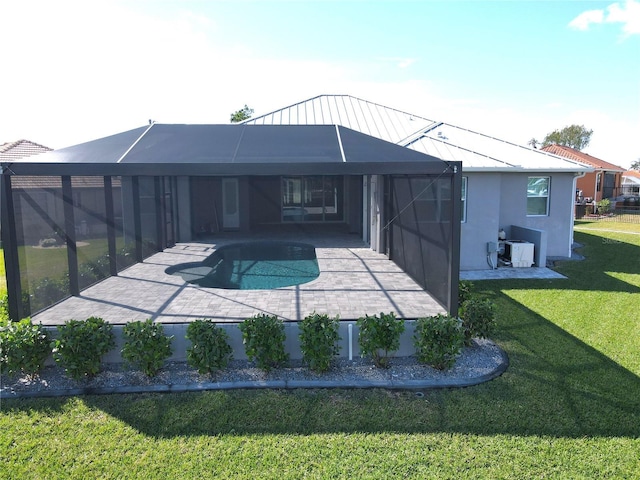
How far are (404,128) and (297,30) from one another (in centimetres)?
535

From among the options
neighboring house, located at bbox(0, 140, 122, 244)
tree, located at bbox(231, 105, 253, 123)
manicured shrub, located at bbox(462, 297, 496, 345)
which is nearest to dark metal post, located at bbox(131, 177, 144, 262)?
neighboring house, located at bbox(0, 140, 122, 244)

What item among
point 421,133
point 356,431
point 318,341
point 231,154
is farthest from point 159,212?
point 356,431

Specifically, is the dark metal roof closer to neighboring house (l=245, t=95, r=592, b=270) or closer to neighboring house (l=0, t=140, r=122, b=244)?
neighboring house (l=0, t=140, r=122, b=244)

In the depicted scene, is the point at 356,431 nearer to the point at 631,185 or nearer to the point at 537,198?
the point at 537,198

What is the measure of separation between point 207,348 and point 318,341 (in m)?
1.40

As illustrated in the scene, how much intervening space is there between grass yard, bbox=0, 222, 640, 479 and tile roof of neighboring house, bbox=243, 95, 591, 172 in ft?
23.4

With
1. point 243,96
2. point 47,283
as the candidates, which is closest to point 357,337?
point 47,283

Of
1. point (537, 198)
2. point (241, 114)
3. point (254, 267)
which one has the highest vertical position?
point (241, 114)

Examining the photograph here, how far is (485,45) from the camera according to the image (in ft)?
37.2

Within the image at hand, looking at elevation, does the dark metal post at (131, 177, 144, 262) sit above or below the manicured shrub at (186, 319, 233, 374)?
above

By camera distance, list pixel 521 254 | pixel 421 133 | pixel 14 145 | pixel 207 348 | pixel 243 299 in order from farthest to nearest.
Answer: pixel 14 145
pixel 421 133
pixel 521 254
pixel 243 299
pixel 207 348

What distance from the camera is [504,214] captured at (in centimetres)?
1298

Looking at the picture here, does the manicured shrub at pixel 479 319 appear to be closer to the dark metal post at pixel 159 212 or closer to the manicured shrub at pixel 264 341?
the manicured shrub at pixel 264 341

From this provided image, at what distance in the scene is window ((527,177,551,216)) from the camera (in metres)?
13.3
